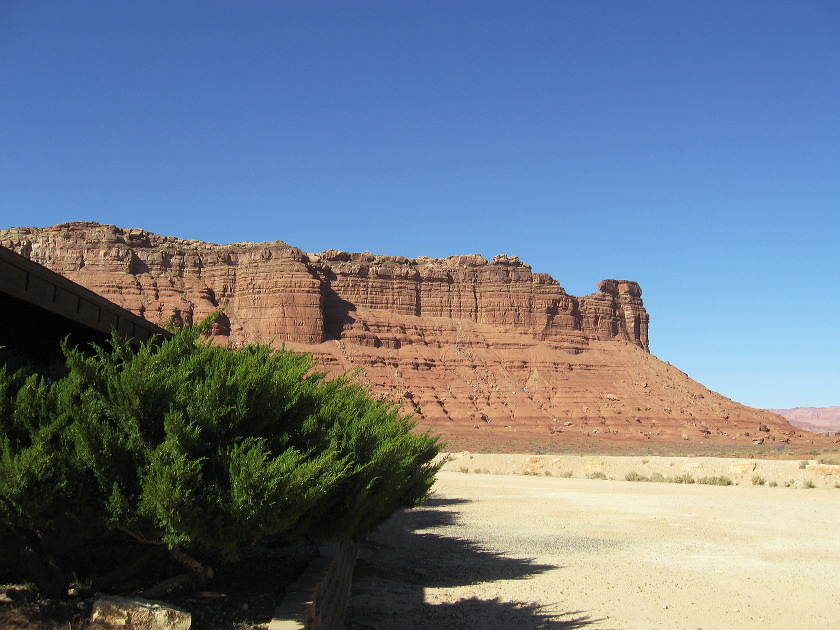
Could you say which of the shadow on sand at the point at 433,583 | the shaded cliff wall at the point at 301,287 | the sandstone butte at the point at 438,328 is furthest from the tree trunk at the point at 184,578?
the shaded cliff wall at the point at 301,287

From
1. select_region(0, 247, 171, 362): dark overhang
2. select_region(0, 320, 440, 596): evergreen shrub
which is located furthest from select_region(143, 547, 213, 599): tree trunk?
select_region(0, 247, 171, 362): dark overhang

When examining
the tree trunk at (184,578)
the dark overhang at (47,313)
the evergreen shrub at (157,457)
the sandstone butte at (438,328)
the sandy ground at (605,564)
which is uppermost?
the sandstone butte at (438,328)

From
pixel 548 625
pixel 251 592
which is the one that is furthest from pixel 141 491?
→ pixel 548 625

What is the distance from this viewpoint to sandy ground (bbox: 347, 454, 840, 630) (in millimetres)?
9281

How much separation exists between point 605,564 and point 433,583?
3.38m

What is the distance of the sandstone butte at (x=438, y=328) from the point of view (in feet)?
246

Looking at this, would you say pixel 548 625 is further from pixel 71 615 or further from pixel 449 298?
pixel 449 298

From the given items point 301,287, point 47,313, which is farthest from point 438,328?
point 47,313

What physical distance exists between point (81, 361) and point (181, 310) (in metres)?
74.9

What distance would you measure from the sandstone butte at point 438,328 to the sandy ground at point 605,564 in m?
47.6

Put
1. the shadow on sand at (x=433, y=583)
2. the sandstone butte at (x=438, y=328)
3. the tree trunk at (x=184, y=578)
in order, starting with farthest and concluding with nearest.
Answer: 1. the sandstone butte at (x=438, y=328)
2. the shadow on sand at (x=433, y=583)
3. the tree trunk at (x=184, y=578)

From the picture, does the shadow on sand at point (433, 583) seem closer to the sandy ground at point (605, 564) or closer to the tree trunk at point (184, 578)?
the sandy ground at point (605, 564)

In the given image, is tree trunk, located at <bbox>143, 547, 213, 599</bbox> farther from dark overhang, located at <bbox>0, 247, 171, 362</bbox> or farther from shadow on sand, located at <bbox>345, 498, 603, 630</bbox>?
shadow on sand, located at <bbox>345, 498, 603, 630</bbox>

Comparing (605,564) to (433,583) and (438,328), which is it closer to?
(433,583)
